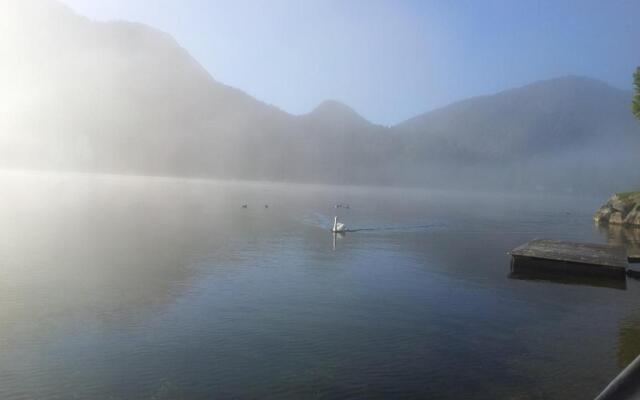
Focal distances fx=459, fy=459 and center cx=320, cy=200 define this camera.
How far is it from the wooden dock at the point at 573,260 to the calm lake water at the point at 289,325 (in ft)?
5.48

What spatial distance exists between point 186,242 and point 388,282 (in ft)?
71.4

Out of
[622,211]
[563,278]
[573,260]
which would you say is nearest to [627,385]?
[563,278]

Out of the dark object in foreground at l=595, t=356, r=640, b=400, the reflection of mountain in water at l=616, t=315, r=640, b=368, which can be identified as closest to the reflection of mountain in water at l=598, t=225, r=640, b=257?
the reflection of mountain in water at l=616, t=315, r=640, b=368

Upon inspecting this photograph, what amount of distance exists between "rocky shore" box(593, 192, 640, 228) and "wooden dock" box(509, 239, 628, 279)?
2020 inches

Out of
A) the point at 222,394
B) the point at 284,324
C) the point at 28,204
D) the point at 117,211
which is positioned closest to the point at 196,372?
the point at 222,394

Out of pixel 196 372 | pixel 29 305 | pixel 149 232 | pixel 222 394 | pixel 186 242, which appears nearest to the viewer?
pixel 222 394

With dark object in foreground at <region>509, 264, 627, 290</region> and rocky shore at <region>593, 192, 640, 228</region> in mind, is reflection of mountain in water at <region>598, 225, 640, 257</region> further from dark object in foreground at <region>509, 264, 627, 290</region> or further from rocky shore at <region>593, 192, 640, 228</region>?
dark object in foreground at <region>509, 264, 627, 290</region>

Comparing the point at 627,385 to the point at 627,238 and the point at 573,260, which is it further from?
the point at 627,238

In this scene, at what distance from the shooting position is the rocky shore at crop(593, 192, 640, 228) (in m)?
84.6

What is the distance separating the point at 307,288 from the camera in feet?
92.6

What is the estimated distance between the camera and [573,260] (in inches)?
1455

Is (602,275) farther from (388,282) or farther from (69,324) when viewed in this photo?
(69,324)

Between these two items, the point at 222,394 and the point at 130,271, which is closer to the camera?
the point at 222,394

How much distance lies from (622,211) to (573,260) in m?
63.3
